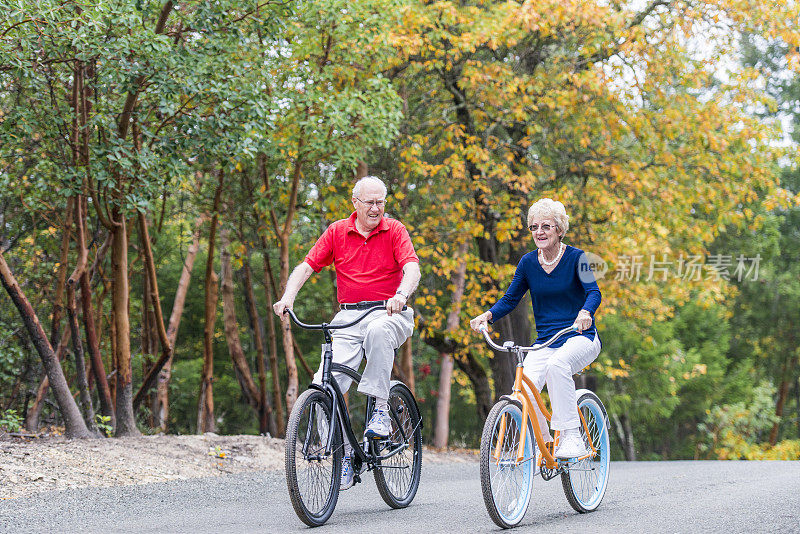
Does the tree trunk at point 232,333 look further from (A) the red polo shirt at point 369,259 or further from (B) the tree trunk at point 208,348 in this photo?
(A) the red polo shirt at point 369,259

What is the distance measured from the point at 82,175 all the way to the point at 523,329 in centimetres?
934

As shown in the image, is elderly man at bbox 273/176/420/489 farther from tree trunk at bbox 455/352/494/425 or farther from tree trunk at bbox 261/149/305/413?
tree trunk at bbox 455/352/494/425

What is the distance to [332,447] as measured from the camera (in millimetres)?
5844

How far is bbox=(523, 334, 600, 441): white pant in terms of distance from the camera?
5930 millimetres

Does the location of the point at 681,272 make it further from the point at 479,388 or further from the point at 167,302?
the point at 167,302

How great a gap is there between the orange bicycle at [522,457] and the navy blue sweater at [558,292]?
0.66 feet

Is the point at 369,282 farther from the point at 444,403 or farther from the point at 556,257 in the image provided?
the point at 444,403

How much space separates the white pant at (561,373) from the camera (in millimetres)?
5930

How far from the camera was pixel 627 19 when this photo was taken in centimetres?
1559

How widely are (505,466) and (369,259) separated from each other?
5.51 ft

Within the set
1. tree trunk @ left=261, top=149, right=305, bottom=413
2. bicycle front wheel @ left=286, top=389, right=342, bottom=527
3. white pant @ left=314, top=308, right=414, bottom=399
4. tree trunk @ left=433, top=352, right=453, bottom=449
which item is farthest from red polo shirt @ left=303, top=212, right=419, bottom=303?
tree trunk @ left=433, top=352, right=453, bottom=449

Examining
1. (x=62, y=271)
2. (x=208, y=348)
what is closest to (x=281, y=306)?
(x=62, y=271)

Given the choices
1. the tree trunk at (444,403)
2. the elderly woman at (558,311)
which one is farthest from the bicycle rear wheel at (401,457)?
the tree trunk at (444,403)

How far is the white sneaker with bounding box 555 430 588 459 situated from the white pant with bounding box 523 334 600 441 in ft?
0.20
